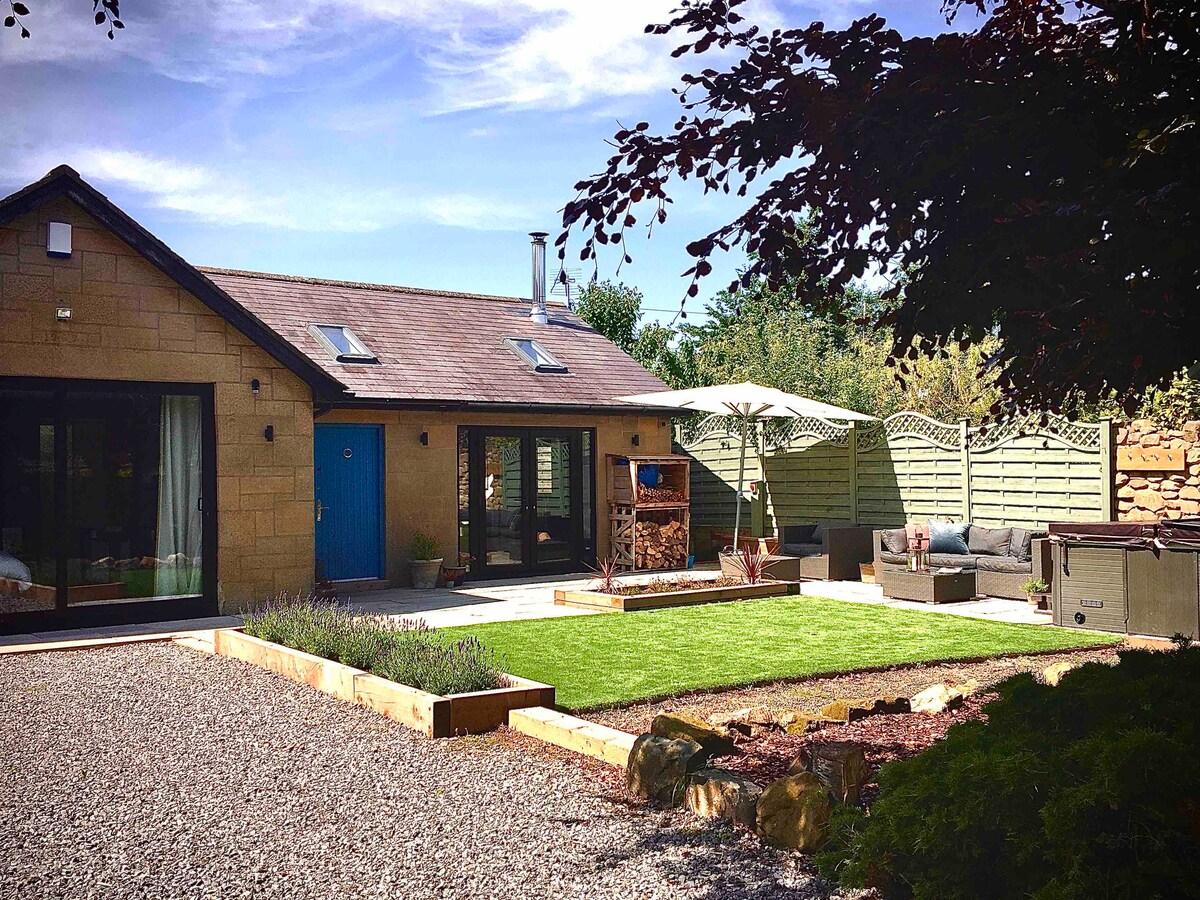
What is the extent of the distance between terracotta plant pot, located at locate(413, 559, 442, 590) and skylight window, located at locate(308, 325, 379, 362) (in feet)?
10.2

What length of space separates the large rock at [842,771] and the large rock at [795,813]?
109 millimetres

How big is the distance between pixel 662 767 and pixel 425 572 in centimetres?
1047

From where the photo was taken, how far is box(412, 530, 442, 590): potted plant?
1518 cm

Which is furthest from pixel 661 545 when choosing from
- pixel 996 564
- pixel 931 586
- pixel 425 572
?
pixel 996 564

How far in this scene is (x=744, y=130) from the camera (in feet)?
13.4

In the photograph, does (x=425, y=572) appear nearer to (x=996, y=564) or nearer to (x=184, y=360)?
(x=184, y=360)

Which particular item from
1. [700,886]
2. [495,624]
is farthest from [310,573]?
[700,886]

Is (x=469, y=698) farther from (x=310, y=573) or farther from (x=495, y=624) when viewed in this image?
(x=310, y=573)

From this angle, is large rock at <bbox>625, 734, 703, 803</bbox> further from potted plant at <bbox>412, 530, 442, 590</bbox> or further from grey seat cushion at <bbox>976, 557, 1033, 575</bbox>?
potted plant at <bbox>412, 530, 442, 590</bbox>

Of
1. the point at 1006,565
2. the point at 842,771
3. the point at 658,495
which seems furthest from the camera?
the point at 658,495

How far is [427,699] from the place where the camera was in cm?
661

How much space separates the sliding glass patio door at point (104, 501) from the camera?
1105cm

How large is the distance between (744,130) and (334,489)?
38.8 ft

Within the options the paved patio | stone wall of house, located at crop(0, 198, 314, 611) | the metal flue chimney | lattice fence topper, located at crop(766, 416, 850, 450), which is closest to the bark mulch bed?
the paved patio
